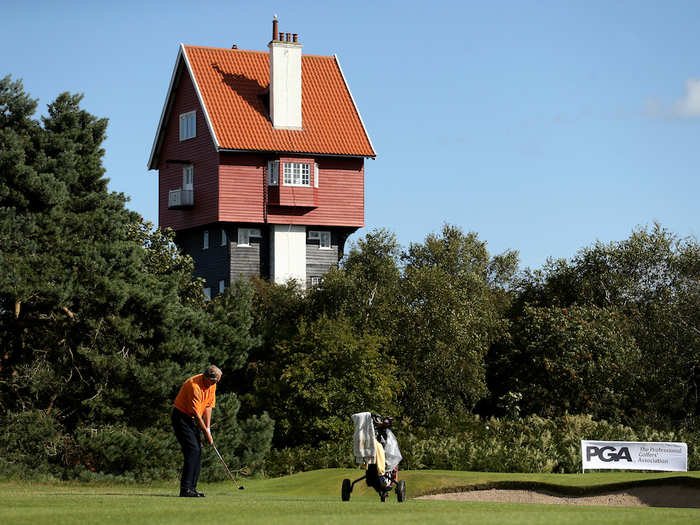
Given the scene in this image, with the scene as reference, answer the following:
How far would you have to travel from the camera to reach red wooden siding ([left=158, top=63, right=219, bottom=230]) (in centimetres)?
5978

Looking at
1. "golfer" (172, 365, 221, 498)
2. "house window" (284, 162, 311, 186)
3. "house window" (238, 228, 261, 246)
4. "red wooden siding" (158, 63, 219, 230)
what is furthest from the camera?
"house window" (238, 228, 261, 246)

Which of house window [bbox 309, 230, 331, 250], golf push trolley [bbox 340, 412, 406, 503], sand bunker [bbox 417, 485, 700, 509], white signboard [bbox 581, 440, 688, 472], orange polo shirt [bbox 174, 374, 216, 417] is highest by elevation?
house window [bbox 309, 230, 331, 250]

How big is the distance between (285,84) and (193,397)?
44.6 m

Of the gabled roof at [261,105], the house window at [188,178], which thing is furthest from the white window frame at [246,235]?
the gabled roof at [261,105]

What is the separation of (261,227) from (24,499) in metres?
43.3

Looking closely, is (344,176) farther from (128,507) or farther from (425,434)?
(128,507)

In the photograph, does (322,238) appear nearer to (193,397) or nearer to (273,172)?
(273,172)

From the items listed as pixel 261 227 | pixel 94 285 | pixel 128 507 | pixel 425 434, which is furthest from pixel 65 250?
pixel 261 227

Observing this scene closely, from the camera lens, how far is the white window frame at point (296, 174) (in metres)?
59.9

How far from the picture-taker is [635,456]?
32.6m

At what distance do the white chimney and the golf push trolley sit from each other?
4334 centimetres

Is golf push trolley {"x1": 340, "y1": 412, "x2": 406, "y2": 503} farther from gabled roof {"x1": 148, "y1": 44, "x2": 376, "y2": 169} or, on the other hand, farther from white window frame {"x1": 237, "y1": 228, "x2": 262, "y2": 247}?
white window frame {"x1": 237, "y1": 228, "x2": 262, "y2": 247}

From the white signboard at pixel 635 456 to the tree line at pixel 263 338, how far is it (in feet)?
29.1

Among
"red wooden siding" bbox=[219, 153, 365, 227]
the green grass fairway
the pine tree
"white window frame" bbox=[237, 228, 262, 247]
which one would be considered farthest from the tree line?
the green grass fairway
